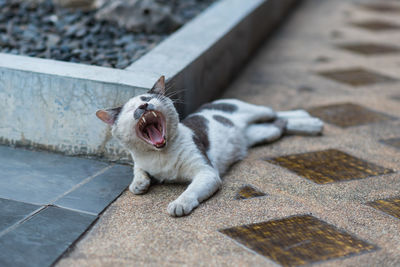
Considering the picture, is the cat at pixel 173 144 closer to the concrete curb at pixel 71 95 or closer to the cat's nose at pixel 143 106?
the cat's nose at pixel 143 106

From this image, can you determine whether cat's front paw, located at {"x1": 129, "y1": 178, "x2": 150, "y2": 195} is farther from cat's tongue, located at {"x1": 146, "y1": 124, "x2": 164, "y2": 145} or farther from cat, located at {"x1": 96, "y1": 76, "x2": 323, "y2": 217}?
cat's tongue, located at {"x1": 146, "y1": 124, "x2": 164, "y2": 145}

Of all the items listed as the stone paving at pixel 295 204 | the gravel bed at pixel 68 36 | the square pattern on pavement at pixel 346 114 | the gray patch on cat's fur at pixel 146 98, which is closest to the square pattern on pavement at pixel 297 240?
the stone paving at pixel 295 204

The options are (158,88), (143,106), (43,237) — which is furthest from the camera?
(158,88)

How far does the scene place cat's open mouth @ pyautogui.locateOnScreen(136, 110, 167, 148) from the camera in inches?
103

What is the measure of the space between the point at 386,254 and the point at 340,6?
7319 mm

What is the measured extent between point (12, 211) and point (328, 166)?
1912mm

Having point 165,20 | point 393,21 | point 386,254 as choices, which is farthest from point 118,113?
point 393,21

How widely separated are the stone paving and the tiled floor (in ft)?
0.35

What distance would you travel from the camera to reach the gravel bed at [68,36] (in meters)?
4.04

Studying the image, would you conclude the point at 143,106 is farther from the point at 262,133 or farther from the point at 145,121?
the point at 262,133

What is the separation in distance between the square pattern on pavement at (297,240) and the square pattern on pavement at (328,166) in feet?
1.94

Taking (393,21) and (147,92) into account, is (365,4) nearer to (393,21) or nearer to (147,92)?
(393,21)

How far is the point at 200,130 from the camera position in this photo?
10.3 ft

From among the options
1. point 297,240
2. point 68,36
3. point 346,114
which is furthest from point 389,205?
point 68,36
